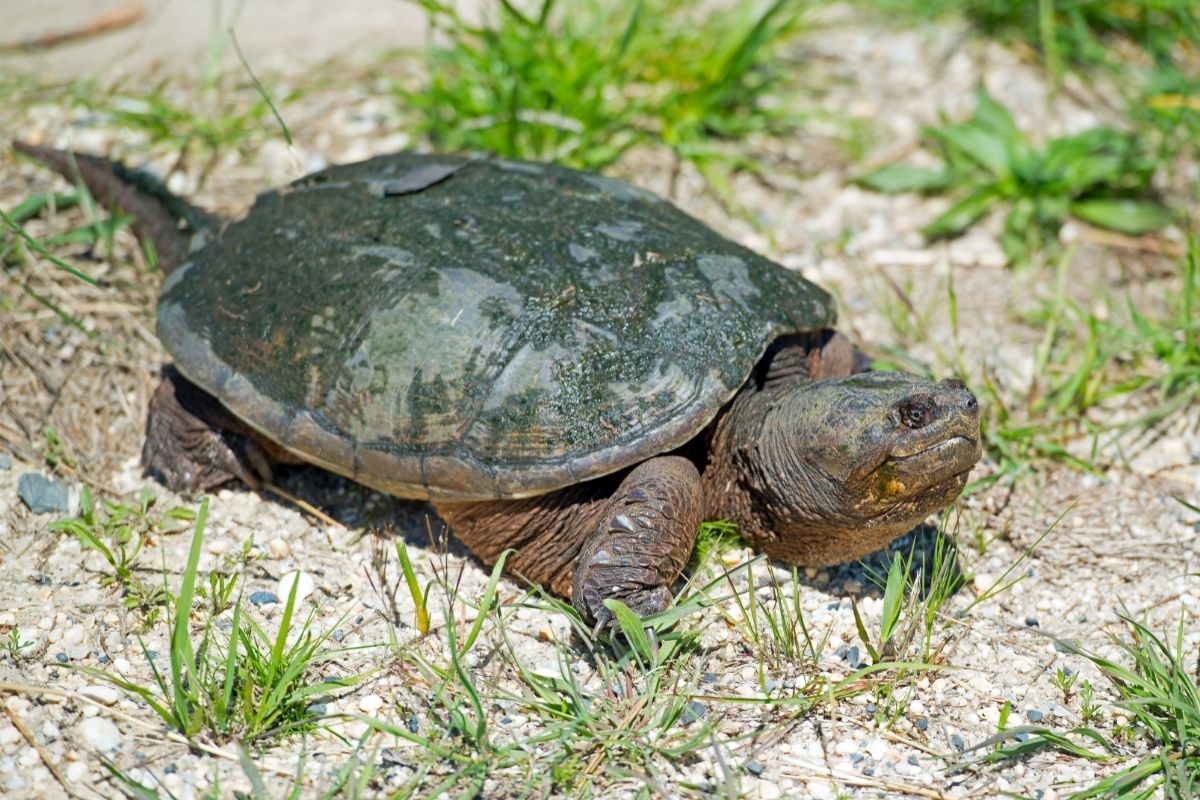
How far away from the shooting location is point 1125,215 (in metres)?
4.60

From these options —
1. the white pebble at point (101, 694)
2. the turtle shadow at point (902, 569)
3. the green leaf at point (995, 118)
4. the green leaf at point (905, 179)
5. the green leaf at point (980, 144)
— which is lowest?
the turtle shadow at point (902, 569)

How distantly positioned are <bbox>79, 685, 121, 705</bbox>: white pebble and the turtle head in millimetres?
1691

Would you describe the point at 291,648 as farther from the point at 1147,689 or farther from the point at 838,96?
the point at 838,96

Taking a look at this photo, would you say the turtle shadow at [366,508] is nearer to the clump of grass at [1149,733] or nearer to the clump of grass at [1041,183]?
the clump of grass at [1149,733]

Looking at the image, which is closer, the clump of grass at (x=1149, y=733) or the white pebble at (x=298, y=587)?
the clump of grass at (x=1149, y=733)

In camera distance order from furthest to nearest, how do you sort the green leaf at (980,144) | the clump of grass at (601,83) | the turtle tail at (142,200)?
1. the green leaf at (980,144)
2. the clump of grass at (601,83)
3. the turtle tail at (142,200)

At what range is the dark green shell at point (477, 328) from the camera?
9.88ft

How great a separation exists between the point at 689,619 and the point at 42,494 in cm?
194

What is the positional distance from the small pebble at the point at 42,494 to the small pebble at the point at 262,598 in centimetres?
72

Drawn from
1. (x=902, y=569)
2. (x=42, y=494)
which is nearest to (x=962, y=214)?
(x=902, y=569)

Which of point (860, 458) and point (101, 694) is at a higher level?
point (860, 458)

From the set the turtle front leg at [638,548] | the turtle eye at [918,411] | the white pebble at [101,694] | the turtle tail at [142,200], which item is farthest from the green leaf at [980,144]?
the white pebble at [101,694]

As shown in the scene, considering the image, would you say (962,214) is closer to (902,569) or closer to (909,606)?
(902,569)

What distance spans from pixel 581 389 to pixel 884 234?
85.6 inches
